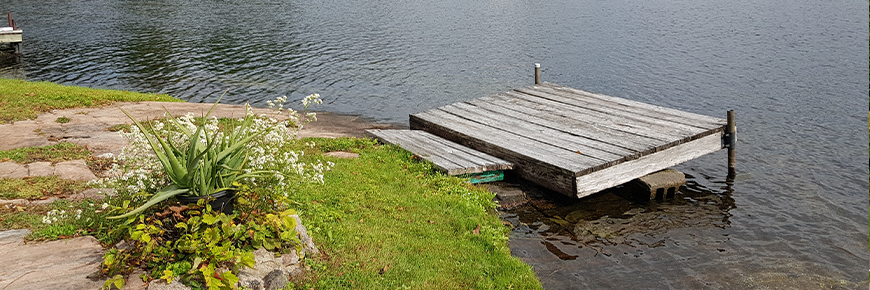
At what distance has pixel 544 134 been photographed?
15516 mm

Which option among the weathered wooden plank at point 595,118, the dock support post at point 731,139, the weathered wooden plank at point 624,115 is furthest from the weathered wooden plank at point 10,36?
the dock support post at point 731,139

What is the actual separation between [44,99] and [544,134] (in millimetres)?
15003

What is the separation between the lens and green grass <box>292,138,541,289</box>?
885 centimetres

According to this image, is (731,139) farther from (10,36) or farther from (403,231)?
(10,36)

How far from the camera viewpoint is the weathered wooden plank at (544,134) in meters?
13.8

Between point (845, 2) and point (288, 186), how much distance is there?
146ft

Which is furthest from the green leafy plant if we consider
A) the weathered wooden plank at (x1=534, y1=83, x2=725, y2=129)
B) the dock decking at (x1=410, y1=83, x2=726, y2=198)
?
the weathered wooden plank at (x1=534, y1=83, x2=725, y2=129)

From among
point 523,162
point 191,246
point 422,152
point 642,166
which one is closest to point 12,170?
point 191,246

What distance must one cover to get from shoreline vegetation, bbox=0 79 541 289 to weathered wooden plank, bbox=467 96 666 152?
341 cm

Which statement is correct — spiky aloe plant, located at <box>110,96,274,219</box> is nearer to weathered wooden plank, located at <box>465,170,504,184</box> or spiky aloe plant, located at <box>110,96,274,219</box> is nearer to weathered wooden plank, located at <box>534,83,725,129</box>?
weathered wooden plank, located at <box>465,170,504,184</box>

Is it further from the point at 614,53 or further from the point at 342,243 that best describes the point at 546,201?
the point at 614,53

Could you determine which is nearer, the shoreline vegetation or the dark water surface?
the shoreline vegetation

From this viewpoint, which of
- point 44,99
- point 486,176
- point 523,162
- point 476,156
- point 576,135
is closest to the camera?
point 523,162

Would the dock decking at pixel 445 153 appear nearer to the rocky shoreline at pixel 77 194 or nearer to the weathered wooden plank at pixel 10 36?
the rocky shoreline at pixel 77 194
